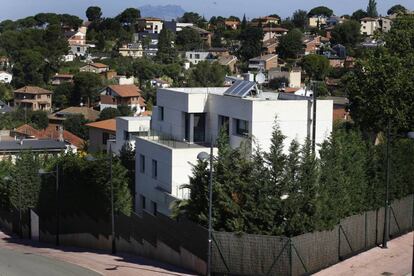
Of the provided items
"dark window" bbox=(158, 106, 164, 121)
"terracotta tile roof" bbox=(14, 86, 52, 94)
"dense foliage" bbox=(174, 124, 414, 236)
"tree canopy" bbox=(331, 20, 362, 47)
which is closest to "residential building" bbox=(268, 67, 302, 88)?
"terracotta tile roof" bbox=(14, 86, 52, 94)

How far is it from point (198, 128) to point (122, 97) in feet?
263

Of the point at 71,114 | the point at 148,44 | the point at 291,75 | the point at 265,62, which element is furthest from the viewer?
the point at 148,44

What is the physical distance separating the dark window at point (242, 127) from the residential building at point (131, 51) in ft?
464

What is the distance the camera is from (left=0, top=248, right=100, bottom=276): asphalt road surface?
2783 cm

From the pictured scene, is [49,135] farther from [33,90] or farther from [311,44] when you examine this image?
[311,44]

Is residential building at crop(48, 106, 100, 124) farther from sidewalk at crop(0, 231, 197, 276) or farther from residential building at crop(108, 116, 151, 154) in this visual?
sidewalk at crop(0, 231, 197, 276)

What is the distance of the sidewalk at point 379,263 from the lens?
23875 mm

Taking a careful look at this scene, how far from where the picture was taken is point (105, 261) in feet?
96.2

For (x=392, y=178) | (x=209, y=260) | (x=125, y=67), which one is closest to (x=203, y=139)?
(x=392, y=178)

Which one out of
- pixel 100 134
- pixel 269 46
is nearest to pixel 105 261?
pixel 100 134

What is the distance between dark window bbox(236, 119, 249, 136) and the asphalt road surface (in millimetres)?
8992

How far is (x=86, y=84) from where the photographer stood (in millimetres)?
123188

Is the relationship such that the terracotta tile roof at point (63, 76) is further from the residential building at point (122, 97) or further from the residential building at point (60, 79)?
the residential building at point (122, 97)

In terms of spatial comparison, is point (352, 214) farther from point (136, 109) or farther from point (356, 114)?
point (136, 109)
